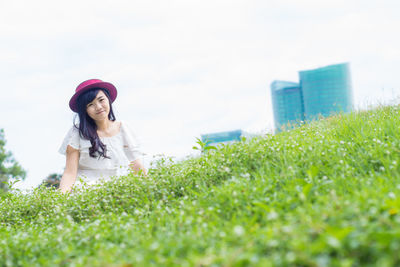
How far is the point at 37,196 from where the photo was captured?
5.57 metres

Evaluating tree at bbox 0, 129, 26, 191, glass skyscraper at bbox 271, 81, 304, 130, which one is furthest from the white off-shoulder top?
glass skyscraper at bbox 271, 81, 304, 130

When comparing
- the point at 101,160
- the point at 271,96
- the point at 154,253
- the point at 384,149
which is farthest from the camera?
the point at 271,96

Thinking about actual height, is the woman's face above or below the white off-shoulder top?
above

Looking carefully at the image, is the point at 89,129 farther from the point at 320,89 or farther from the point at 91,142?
the point at 320,89

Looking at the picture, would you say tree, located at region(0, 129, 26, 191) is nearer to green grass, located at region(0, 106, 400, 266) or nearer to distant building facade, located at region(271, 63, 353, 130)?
green grass, located at region(0, 106, 400, 266)

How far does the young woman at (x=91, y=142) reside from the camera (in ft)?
22.0

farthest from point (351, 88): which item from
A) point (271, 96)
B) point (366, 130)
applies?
point (366, 130)

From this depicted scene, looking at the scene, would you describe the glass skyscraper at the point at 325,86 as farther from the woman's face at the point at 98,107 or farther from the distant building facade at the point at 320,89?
the woman's face at the point at 98,107

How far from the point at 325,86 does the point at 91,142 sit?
76.6 meters

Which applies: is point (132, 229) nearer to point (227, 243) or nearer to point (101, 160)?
point (227, 243)

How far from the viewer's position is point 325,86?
77188mm

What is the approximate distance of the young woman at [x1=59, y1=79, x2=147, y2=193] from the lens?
671cm

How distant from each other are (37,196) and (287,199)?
4050mm

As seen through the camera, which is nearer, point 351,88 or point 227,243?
point 227,243
